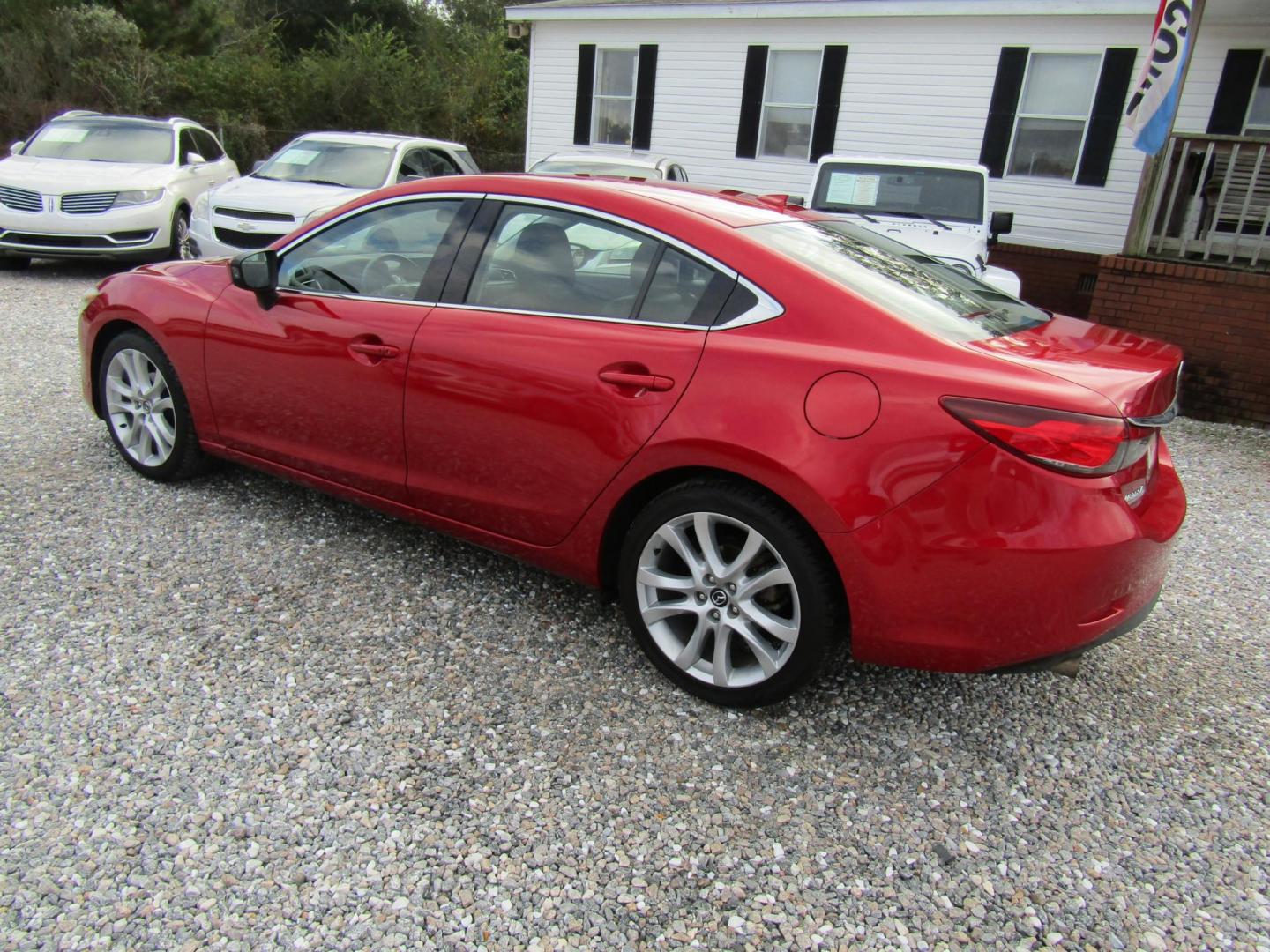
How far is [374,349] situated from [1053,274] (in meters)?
11.0

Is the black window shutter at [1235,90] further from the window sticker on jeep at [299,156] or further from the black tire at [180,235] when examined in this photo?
the black tire at [180,235]

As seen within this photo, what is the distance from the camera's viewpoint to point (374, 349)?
3.37 meters

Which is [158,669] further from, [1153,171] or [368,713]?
[1153,171]

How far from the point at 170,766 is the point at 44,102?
22814mm

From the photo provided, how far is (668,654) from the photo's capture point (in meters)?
2.94

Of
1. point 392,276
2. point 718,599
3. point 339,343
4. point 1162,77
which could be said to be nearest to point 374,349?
point 339,343

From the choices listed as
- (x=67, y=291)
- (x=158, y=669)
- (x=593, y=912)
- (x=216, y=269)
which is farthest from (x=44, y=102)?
(x=593, y=912)

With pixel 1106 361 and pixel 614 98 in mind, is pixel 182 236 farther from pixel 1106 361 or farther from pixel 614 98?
pixel 1106 361

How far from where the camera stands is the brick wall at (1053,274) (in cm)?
1185

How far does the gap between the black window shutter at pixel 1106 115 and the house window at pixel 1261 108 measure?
1372 millimetres

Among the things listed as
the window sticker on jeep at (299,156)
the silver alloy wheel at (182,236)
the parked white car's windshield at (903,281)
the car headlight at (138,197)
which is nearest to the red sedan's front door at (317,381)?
the parked white car's windshield at (903,281)

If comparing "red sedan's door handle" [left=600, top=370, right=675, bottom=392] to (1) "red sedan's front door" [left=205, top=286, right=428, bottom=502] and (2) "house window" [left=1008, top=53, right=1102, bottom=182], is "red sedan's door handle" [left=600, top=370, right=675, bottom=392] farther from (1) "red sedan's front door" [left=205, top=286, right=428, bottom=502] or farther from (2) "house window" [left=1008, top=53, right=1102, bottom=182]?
(2) "house window" [left=1008, top=53, right=1102, bottom=182]

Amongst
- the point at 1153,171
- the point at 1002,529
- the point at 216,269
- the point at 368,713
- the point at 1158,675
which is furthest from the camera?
the point at 1153,171

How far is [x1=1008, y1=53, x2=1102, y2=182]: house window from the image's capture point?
38.6 ft
